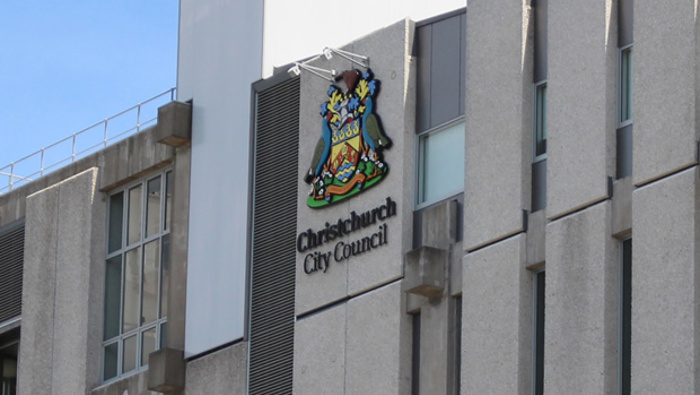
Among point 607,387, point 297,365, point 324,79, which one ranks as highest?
point 324,79

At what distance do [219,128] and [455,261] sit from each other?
8.49 meters

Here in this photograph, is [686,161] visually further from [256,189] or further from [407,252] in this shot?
[256,189]

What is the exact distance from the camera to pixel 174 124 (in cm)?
3891

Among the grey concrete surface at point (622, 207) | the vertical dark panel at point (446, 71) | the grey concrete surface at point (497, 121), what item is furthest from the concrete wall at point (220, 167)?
the grey concrete surface at point (622, 207)

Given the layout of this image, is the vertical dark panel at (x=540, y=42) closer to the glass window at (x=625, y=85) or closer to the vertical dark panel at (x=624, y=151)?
the glass window at (x=625, y=85)

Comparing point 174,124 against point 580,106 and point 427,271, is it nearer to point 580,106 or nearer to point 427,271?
point 427,271

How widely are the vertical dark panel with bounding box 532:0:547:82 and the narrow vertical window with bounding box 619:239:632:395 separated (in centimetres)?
374

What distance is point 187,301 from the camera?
3806cm

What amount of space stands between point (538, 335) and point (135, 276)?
13537mm

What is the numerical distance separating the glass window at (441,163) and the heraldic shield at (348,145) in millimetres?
664

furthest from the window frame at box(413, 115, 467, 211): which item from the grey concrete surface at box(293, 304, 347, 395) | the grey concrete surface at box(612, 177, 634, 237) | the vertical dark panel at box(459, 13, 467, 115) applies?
the grey concrete surface at box(612, 177, 634, 237)

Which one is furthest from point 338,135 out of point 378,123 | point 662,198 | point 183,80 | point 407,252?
point 662,198

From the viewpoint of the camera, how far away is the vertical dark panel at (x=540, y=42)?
100ft

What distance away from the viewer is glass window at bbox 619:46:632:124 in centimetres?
2861
